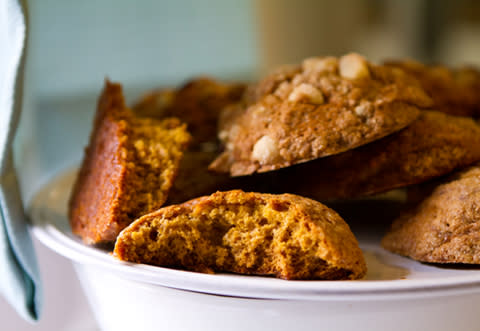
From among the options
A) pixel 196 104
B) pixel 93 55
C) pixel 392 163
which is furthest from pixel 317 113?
pixel 93 55

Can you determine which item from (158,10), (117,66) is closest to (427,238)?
(117,66)

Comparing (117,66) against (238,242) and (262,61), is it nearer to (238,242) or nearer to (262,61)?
(262,61)

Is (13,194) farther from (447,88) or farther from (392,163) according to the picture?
(447,88)

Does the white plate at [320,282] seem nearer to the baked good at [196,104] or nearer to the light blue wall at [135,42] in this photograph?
the baked good at [196,104]

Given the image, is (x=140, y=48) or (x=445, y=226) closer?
(x=445, y=226)

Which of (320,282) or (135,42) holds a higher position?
(135,42)
